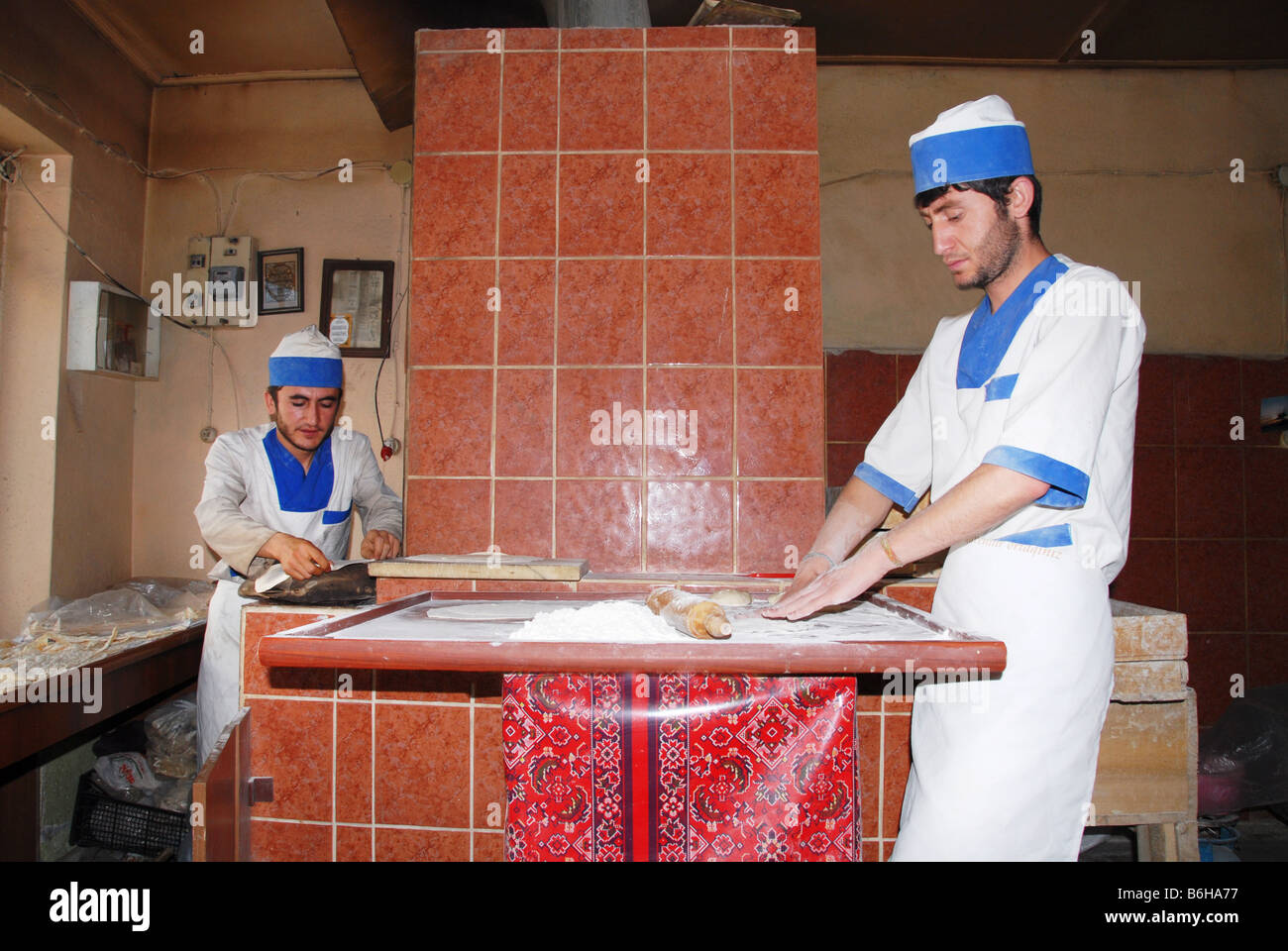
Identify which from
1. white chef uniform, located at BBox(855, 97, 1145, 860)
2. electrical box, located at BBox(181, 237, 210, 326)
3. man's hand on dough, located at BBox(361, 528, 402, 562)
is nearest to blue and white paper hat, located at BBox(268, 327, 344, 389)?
man's hand on dough, located at BBox(361, 528, 402, 562)

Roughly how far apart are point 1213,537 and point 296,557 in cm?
434

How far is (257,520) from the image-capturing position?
3373mm

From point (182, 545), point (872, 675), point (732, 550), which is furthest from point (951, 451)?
point (182, 545)

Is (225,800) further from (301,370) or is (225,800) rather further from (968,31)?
(968,31)

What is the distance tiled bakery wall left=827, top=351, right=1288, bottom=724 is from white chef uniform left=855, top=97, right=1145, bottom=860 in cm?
283

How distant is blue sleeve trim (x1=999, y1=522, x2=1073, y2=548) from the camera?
1597 millimetres

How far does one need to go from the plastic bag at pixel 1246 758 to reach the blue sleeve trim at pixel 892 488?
2.25 meters

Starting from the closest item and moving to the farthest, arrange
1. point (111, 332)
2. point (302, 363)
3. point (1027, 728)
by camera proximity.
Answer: point (1027, 728) → point (302, 363) → point (111, 332)

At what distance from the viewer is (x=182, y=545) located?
4.28 meters

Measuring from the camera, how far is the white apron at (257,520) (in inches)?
124

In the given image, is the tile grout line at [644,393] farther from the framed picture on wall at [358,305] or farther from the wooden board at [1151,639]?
the framed picture on wall at [358,305]

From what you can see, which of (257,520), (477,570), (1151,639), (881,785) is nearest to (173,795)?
(257,520)

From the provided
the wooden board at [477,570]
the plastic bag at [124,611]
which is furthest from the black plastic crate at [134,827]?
the wooden board at [477,570]

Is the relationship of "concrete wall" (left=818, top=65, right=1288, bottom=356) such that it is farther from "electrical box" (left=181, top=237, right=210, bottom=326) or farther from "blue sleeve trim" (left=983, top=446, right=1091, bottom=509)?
"electrical box" (left=181, top=237, right=210, bottom=326)
